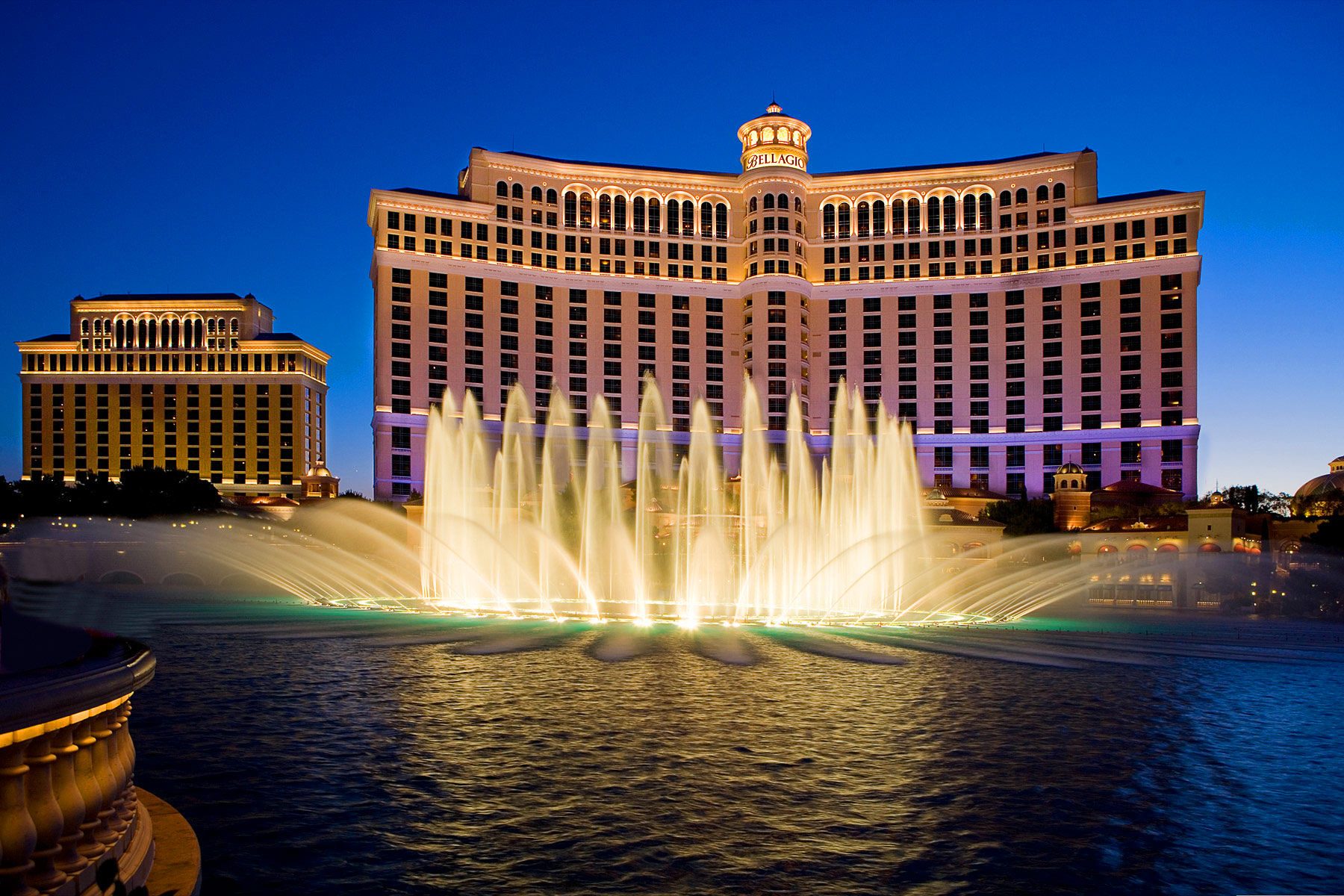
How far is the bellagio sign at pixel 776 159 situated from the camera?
10819 centimetres

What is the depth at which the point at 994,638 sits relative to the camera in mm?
29094

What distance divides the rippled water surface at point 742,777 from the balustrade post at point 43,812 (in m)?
3.18

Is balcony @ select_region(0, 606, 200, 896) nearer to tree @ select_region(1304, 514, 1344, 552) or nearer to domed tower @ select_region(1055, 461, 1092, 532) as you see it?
tree @ select_region(1304, 514, 1344, 552)

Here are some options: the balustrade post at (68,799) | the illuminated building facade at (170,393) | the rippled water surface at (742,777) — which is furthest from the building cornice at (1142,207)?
the balustrade post at (68,799)

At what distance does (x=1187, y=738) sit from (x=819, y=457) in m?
92.8

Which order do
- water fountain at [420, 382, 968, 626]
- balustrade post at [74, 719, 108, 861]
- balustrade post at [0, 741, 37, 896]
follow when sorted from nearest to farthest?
1. balustrade post at [0, 741, 37, 896]
2. balustrade post at [74, 719, 108, 861]
3. water fountain at [420, 382, 968, 626]

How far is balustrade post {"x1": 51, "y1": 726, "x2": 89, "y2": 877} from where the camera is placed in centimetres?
529

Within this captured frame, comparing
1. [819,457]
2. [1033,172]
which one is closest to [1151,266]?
[1033,172]

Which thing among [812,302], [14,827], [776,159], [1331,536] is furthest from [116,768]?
[776,159]

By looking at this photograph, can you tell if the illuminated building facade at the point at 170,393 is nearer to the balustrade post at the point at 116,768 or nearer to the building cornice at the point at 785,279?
the building cornice at the point at 785,279

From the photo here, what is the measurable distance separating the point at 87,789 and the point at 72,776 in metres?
0.18

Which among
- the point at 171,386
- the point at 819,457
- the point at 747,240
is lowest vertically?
the point at 819,457

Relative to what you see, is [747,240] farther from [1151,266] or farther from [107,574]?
[107,574]

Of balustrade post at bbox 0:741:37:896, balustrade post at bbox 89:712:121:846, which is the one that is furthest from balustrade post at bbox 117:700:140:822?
balustrade post at bbox 0:741:37:896
